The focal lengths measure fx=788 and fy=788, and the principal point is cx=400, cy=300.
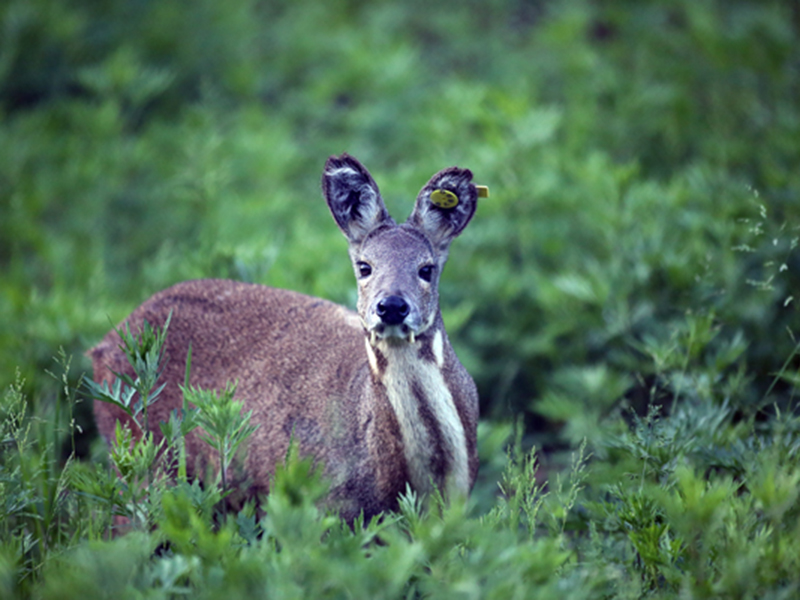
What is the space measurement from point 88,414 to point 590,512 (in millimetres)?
3654

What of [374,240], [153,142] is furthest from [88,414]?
[153,142]

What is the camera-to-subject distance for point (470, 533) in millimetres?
2994

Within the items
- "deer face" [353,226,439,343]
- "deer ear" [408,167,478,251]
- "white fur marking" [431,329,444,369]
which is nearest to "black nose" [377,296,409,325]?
"deer face" [353,226,439,343]

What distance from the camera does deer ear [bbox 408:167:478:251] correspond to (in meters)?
4.09

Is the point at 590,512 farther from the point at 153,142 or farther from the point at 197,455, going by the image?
the point at 153,142

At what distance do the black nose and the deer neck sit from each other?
20 cm

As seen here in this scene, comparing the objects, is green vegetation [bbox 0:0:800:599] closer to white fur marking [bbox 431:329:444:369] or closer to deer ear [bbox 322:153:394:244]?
white fur marking [bbox 431:329:444:369]

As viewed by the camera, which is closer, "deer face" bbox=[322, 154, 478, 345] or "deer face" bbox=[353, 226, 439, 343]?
"deer face" bbox=[353, 226, 439, 343]

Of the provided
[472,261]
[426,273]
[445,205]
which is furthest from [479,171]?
[426,273]

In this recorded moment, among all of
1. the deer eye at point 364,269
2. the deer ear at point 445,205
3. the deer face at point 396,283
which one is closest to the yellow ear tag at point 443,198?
the deer ear at point 445,205

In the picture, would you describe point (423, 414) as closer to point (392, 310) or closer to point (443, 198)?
point (392, 310)

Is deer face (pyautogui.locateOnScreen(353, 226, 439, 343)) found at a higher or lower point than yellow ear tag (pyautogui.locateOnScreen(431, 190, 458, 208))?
lower

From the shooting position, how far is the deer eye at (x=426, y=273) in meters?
3.92

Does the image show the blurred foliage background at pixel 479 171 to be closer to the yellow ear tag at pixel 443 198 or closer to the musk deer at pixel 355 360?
the musk deer at pixel 355 360
